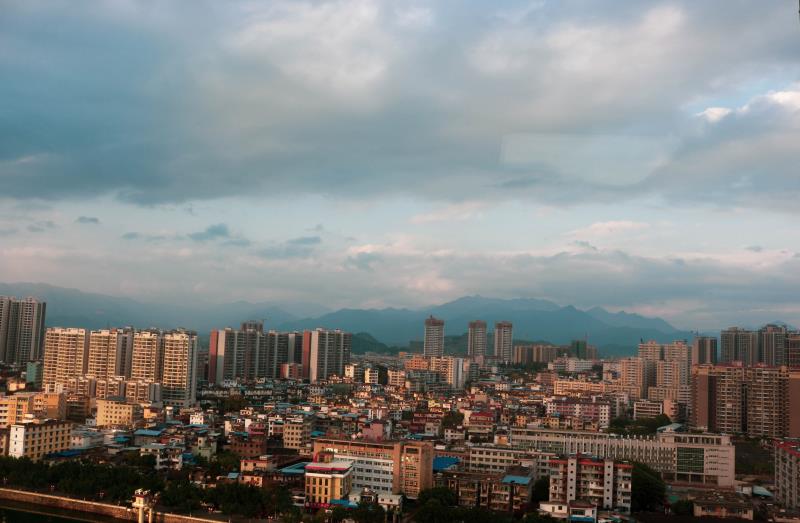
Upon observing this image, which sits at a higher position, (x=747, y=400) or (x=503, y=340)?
(x=503, y=340)

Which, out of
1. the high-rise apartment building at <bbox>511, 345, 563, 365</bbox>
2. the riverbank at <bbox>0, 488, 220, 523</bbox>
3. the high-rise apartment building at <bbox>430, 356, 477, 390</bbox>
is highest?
the high-rise apartment building at <bbox>511, 345, 563, 365</bbox>

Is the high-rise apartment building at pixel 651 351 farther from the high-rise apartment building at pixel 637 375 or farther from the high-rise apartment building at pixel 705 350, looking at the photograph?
the high-rise apartment building at pixel 637 375

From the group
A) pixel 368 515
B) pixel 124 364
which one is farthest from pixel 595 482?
pixel 124 364

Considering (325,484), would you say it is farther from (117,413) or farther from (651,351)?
(651,351)

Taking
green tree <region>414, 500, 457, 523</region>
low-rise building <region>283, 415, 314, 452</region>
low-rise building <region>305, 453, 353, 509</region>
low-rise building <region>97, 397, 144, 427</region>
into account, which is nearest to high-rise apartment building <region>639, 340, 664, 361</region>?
low-rise building <region>283, 415, 314, 452</region>

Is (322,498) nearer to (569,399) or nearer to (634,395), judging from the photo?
(569,399)

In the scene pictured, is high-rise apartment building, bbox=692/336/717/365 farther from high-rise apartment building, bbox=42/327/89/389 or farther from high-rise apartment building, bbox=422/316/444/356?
high-rise apartment building, bbox=42/327/89/389
